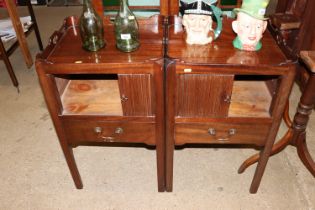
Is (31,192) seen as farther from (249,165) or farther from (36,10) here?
(36,10)

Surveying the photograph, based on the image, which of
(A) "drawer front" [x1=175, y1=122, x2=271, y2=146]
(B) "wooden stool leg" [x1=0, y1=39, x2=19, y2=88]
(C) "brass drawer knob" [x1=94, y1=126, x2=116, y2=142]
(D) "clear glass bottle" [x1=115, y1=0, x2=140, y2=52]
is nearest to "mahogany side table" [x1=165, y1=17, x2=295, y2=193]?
(A) "drawer front" [x1=175, y1=122, x2=271, y2=146]

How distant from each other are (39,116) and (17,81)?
1.49 ft

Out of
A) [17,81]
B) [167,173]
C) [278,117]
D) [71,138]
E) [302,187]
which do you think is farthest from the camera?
[17,81]

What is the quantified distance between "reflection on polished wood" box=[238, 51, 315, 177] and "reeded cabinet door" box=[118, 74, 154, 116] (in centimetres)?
64

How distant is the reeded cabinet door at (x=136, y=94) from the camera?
106 centimetres

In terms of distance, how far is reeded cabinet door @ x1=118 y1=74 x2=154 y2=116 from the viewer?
3.49ft

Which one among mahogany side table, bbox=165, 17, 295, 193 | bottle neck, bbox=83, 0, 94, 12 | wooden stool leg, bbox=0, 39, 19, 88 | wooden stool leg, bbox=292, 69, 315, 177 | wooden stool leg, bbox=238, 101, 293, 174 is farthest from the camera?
wooden stool leg, bbox=0, 39, 19, 88

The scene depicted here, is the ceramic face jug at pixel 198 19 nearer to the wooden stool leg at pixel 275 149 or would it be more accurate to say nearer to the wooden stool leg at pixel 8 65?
the wooden stool leg at pixel 275 149

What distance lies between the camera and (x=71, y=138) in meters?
1.27

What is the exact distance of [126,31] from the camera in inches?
44.8

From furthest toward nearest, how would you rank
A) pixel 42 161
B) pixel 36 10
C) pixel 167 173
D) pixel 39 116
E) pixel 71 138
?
1. pixel 36 10
2. pixel 39 116
3. pixel 42 161
4. pixel 167 173
5. pixel 71 138

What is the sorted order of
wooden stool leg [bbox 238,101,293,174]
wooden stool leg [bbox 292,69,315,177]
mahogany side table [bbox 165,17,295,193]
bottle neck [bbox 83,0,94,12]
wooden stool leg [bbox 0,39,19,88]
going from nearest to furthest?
1. mahogany side table [bbox 165,17,295,193]
2. bottle neck [bbox 83,0,94,12]
3. wooden stool leg [bbox 292,69,315,177]
4. wooden stool leg [bbox 238,101,293,174]
5. wooden stool leg [bbox 0,39,19,88]

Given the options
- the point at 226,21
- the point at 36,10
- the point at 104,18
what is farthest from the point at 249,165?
the point at 36,10

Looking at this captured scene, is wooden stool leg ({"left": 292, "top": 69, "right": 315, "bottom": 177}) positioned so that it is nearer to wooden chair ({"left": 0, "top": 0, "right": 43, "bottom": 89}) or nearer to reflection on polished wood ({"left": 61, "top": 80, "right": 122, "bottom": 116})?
reflection on polished wood ({"left": 61, "top": 80, "right": 122, "bottom": 116})
